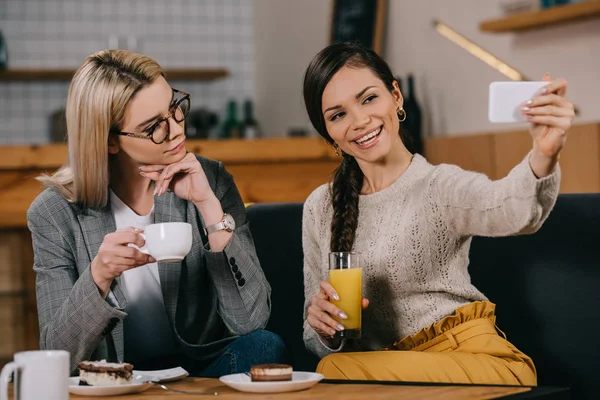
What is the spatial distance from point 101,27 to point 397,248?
4.08m

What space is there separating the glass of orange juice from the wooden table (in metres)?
0.29

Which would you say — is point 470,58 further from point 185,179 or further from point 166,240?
point 166,240

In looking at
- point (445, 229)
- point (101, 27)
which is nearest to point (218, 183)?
point (445, 229)

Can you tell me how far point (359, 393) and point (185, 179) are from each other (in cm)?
77

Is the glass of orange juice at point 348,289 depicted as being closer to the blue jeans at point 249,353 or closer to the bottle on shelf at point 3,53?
the blue jeans at point 249,353

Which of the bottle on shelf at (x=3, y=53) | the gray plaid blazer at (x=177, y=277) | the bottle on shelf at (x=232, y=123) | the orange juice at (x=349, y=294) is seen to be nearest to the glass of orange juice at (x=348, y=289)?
the orange juice at (x=349, y=294)

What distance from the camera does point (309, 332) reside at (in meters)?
2.12

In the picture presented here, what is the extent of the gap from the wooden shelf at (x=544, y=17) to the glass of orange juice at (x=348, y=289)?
1638mm

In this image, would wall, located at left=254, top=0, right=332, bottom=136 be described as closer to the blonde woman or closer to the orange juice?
the blonde woman

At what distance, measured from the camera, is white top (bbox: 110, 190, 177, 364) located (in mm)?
2107

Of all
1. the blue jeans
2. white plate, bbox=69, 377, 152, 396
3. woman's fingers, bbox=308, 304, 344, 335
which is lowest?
the blue jeans

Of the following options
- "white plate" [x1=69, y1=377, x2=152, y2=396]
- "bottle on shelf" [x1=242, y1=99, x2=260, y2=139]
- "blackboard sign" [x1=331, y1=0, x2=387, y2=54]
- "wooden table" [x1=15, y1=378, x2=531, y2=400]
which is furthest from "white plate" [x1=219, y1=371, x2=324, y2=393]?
"bottle on shelf" [x1=242, y1=99, x2=260, y2=139]

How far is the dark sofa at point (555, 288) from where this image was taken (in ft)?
6.88

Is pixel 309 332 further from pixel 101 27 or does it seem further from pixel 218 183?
pixel 101 27
